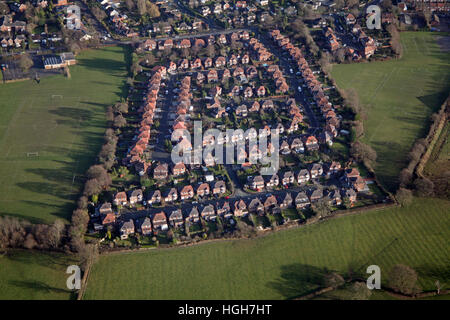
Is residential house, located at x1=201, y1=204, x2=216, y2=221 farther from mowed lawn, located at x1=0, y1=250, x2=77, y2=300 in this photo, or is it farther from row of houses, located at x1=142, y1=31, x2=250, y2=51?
row of houses, located at x1=142, y1=31, x2=250, y2=51

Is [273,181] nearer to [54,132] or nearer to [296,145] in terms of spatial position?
[296,145]

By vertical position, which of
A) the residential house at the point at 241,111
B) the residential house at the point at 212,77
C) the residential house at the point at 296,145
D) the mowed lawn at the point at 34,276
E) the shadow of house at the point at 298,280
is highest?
the residential house at the point at 212,77

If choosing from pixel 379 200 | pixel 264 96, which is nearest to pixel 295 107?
pixel 264 96

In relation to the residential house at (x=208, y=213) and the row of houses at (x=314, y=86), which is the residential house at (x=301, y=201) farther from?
the row of houses at (x=314, y=86)

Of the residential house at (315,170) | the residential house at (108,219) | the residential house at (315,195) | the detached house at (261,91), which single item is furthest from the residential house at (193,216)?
the detached house at (261,91)

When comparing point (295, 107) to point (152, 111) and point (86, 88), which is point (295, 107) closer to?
point (152, 111)

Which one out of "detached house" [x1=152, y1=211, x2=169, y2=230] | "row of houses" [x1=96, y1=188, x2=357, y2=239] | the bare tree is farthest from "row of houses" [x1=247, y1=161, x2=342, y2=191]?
the bare tree

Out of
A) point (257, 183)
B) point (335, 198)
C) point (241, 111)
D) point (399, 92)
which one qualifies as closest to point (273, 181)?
point (257, 183)
